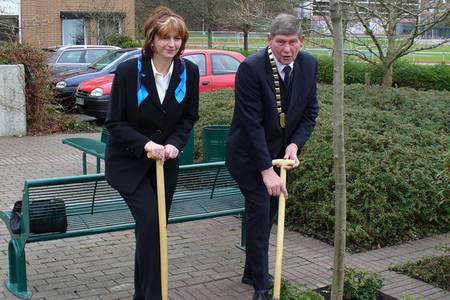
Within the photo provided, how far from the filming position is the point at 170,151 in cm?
395

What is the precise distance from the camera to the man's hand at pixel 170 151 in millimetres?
3945

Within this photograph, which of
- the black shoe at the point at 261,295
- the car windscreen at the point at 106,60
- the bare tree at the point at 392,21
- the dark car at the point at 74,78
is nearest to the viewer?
the black shoe at the point at 261,295

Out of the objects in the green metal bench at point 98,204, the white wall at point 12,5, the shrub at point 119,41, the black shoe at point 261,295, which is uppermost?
the white wall at point 12,5

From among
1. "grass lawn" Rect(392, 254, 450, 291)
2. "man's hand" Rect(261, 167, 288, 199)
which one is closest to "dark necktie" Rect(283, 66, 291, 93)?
"man's hand" Rect(261, 167, 288, 199)

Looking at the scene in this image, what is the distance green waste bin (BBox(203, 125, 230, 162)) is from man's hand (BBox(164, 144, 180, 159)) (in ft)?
9.40

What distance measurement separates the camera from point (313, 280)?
16.7ft

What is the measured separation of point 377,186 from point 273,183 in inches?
103

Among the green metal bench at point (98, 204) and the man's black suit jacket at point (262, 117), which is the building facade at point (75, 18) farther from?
the man's black suit jacket at point (262, 117)

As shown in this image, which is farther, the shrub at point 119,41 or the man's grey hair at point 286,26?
the shrub at point 119,41

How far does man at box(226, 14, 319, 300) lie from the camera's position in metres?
4.07

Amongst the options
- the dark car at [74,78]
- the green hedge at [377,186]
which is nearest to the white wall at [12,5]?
the dark car at [74,78]

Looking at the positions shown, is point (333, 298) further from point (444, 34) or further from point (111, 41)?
point (111, 41)

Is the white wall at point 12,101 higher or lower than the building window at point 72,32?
lower

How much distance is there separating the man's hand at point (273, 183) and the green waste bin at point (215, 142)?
9.26 ft
